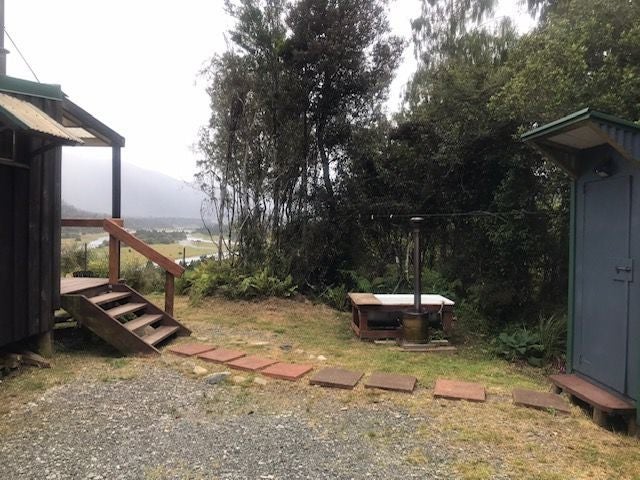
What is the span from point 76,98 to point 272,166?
4.29 m

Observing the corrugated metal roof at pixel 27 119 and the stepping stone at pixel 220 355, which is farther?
the stepping stone at pixel 220 355

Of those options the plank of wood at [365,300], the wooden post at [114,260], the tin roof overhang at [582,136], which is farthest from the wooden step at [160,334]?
the tin roof overhang at [582,136]

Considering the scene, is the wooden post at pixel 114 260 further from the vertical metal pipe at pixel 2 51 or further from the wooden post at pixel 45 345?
the vertical metal pipe at pixel 2 51

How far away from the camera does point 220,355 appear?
15.5ft

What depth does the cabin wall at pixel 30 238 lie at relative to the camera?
4.07 m

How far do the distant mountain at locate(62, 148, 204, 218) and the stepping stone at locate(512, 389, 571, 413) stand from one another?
4889mm

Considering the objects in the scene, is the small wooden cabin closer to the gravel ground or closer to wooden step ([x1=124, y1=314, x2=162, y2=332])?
wooden step ([x1=124, y1=314, x2=162, y2=332])

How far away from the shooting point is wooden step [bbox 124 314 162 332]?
199 inches

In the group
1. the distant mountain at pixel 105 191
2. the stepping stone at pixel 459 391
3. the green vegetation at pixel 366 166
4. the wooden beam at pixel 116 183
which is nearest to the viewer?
the stepping stone at pixel 459 391

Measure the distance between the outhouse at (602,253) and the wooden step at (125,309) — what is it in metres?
4.47

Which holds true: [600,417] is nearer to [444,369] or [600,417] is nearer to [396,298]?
[444,369]

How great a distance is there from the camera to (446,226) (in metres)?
8.42

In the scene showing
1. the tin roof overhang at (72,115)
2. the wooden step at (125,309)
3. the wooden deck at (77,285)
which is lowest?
the wooden step at (125,309)

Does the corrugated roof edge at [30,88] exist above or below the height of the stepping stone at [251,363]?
above
